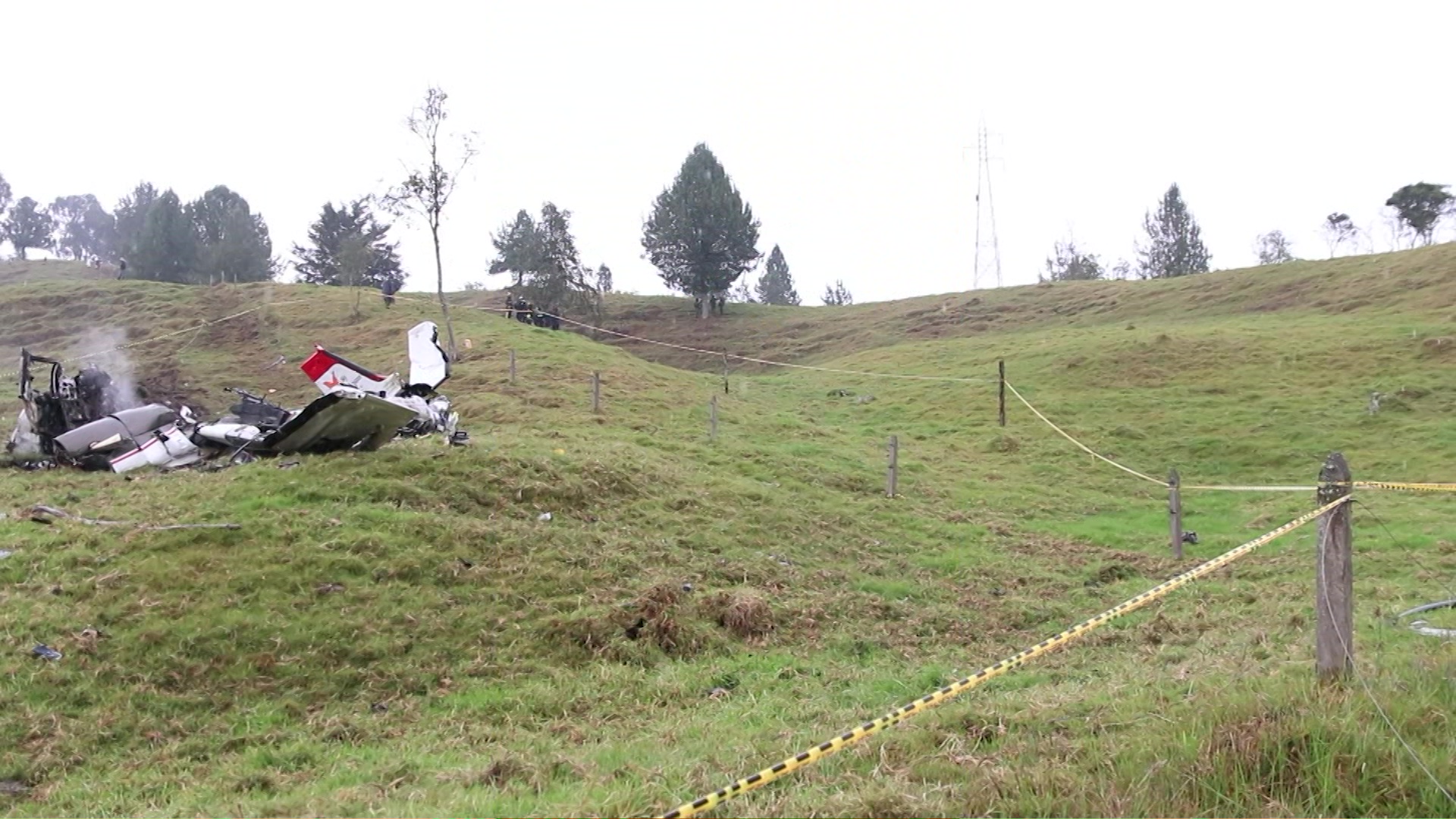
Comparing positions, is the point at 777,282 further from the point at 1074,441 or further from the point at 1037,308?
the point at 1074,441

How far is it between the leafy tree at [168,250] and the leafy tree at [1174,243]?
7199 cm

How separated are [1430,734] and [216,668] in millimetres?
8012

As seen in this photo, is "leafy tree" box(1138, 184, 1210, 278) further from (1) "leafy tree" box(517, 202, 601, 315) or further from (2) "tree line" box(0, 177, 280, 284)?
(2) "tree line" box(0, 177, 280, 284)

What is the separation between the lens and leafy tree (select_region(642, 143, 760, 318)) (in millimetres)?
61438

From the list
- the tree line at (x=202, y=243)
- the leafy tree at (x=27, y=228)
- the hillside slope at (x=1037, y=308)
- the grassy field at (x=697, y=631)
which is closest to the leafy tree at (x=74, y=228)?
the leafy tree at (x=27, y=228)

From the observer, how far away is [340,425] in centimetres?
1192

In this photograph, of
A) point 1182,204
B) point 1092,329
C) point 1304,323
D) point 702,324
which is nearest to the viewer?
point 1304,323

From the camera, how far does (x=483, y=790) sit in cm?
447

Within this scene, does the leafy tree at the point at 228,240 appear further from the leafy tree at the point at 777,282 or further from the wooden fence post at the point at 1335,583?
the wooden fence post at the point at 1335,583

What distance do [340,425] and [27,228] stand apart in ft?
370

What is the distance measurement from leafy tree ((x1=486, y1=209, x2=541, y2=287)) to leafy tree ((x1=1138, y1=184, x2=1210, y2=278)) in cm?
4672

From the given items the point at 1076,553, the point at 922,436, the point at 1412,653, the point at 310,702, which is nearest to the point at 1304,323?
the point at 922,436

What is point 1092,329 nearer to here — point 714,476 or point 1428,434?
point 1428,434

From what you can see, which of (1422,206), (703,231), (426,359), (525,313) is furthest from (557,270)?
(1422,206)
